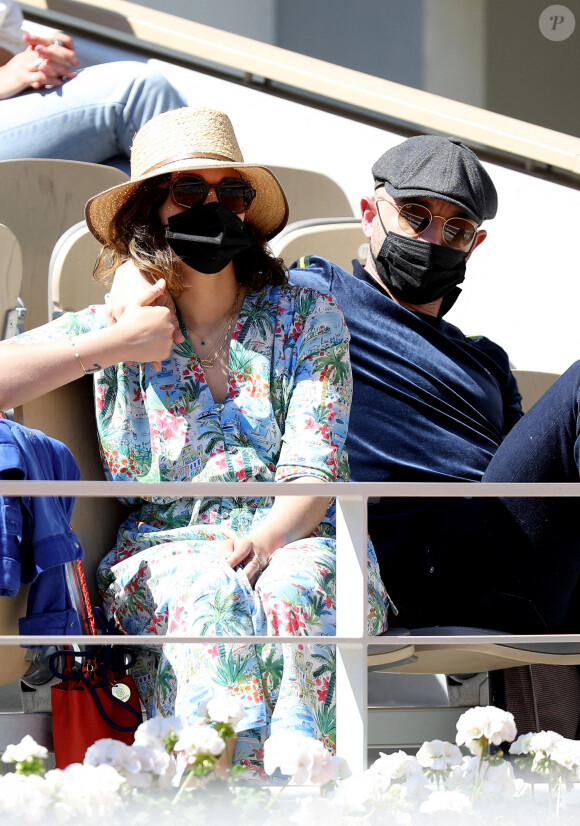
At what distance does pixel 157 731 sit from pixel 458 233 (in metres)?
1.55

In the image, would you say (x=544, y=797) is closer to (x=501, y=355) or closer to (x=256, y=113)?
(x=501, y=355)

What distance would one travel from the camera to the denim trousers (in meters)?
2.16

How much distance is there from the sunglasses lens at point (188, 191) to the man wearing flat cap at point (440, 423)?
0.35 m

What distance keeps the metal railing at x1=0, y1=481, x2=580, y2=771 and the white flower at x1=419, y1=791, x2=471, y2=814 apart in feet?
0.74

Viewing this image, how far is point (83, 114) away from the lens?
3.34 metres

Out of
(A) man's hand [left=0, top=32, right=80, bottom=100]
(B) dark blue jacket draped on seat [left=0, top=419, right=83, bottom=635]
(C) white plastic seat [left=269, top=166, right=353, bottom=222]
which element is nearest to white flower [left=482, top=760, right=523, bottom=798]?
(B) dark blue jacket draped on seat [left=0, top=419, right=83, bottom=635]

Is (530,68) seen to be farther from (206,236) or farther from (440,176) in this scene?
(206,236)

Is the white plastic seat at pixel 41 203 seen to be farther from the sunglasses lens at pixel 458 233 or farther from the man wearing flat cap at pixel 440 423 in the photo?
the sunglasses lens at pixel 458 233

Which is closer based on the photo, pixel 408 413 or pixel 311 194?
pixel 408 413

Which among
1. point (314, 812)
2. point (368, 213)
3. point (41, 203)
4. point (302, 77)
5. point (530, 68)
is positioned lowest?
point (314, 812)

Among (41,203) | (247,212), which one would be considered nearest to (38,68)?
(41,203)

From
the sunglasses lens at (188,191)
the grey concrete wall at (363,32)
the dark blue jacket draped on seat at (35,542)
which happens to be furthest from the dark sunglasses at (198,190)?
the grey concrete wall at (363,32)

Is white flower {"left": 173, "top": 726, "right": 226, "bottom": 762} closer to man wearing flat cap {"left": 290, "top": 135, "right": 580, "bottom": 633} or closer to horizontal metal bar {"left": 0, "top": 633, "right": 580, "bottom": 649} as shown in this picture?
horizontal metal bar {"left": 0, "top": 633, "right": 580, "bottom": 649}

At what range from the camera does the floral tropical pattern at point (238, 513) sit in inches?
69.6
